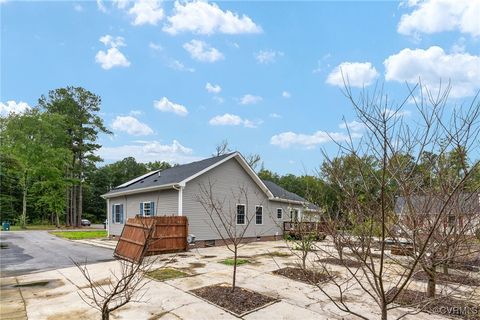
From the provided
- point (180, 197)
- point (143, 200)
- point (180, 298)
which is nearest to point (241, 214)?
point (180, 197)

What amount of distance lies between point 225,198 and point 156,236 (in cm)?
487

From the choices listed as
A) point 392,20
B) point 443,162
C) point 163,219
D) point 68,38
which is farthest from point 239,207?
point 443,162

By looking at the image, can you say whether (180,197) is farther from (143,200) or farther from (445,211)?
(445,211)

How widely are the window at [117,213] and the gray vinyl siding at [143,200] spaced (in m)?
0.20

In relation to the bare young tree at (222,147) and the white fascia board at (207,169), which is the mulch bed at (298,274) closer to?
the white fascia board at (207,169)

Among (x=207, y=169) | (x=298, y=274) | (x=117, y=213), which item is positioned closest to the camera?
(x=298, y=274)

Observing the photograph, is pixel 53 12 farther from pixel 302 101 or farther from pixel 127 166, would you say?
pixel 127 166

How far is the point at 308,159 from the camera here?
182 inches

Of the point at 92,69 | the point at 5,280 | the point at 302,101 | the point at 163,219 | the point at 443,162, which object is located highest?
the point at 92,69

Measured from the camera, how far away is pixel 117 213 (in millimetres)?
19172

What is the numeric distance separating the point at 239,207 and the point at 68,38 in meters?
11.3

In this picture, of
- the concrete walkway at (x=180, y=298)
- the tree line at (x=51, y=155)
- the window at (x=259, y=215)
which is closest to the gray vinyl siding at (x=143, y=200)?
the concrete walkway at (x=180, y=298)

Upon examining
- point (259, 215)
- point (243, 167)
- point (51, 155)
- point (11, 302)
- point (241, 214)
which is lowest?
point (11, 302)

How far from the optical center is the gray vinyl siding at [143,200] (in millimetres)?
14680
